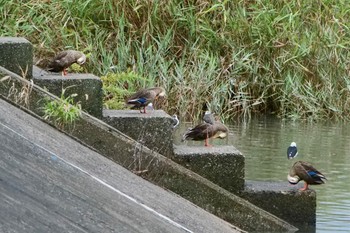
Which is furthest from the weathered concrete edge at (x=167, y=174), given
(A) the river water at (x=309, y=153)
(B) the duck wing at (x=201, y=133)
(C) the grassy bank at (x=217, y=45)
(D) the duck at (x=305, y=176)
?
(C) the grassy bank at (x=217, y=45)

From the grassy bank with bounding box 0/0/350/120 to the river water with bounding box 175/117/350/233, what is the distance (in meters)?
0.60

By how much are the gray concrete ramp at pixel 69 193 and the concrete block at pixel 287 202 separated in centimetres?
72

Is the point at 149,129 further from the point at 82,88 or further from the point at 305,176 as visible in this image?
the point at 305,176

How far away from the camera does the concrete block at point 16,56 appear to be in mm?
8750

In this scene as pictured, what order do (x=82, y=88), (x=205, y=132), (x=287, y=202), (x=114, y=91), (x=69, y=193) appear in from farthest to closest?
1. (x=114, y=91)
2. (x=205, y=132)
3. (x=287, y=202)
4. (x=82, y=88)
5. (x=69, y=193)

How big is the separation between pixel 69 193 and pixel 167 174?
11.3 feet

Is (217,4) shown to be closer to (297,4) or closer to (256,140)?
(297,4)

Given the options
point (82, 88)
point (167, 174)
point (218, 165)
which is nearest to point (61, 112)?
point (82, 88)

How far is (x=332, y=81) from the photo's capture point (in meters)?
17.5

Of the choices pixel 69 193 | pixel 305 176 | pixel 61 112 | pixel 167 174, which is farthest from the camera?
pixel 305 176

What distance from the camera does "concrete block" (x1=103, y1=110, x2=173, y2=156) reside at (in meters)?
8.82

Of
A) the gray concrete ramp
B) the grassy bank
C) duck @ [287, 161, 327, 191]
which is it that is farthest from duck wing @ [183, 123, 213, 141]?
the grassy bank

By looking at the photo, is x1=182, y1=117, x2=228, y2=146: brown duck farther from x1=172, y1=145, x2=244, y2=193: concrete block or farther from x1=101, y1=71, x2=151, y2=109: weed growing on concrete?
x1=101, y1=71, x2=151, y2=109: weed growing on concrete

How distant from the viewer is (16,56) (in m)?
8.77
